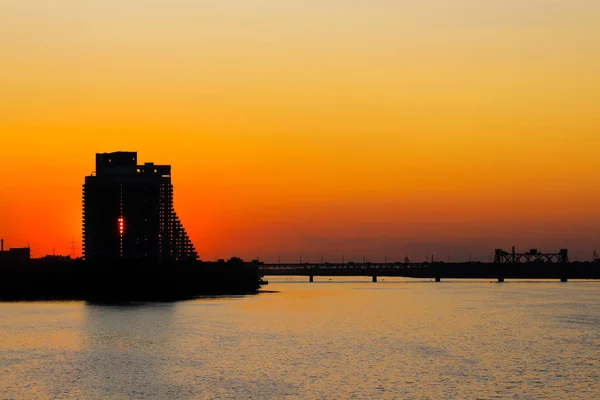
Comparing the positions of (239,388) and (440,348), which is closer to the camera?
(239,388)

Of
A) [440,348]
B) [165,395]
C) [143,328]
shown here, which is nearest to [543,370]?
→ [440,348]

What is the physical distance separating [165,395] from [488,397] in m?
28.4

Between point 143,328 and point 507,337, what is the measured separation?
61.8m

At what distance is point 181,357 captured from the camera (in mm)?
111938

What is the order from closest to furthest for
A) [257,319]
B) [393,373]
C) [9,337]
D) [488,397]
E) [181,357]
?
1. [488,397]
2. [393,373]
3. [181,357]
4. [9,337]
5. [257,319]

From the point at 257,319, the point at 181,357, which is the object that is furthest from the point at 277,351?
the point at 257,319

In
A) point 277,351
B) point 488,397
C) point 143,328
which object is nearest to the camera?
point 488,397

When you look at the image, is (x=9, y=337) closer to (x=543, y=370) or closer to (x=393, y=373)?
(x=393, y=373)

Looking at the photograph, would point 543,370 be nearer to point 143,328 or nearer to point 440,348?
point 440,348

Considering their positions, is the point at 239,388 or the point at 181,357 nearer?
the point at 239,388

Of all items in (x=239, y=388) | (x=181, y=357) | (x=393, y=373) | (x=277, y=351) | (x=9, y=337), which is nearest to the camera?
(x=239, y=388)

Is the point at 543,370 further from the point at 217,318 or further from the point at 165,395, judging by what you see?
the point at 217,318

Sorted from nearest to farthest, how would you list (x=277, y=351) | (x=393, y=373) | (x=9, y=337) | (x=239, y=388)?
(x=239, y=388) → (x=393, y=373) → (x=277, y=351) → (x=9, y=337)

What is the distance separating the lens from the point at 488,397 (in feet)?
262
